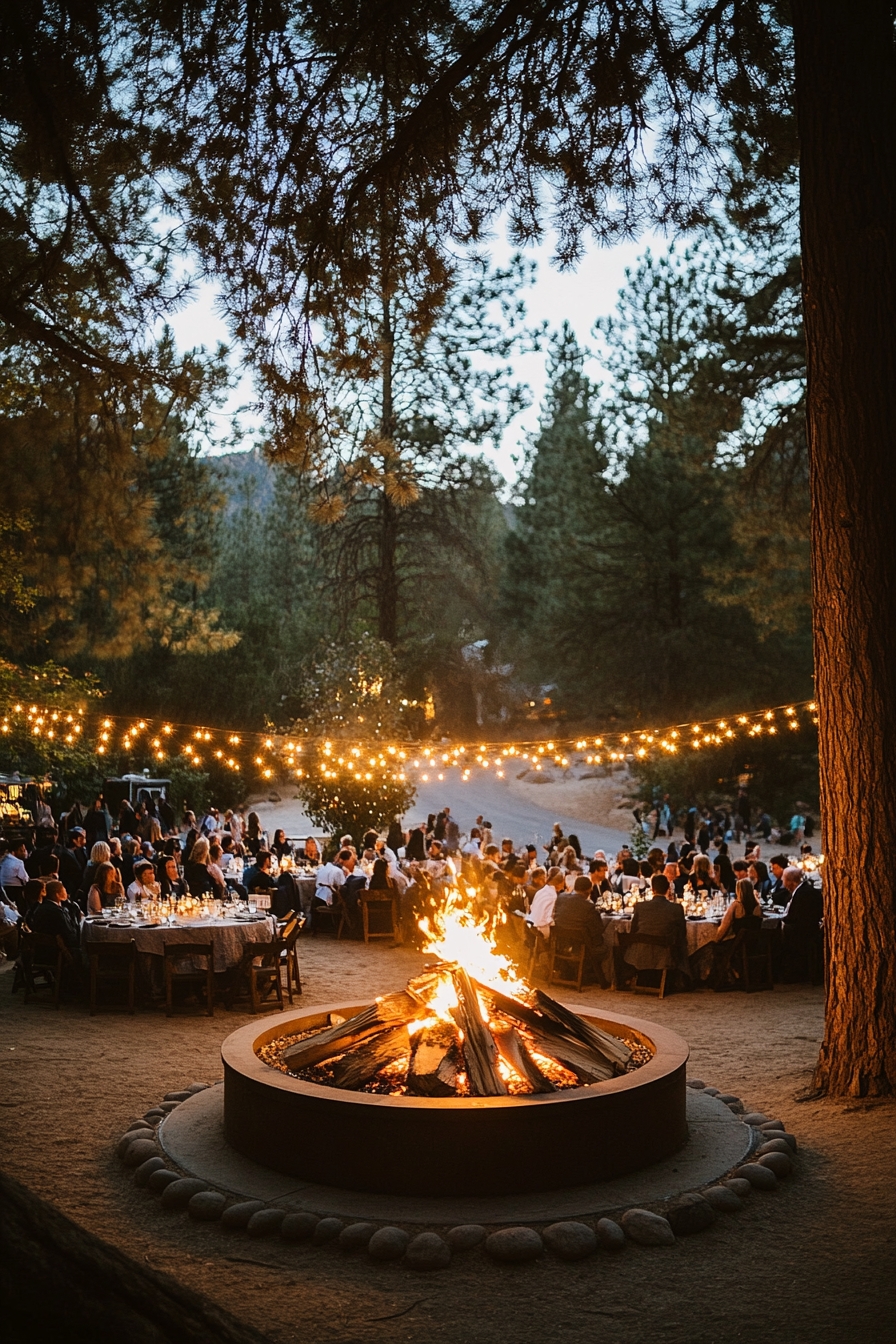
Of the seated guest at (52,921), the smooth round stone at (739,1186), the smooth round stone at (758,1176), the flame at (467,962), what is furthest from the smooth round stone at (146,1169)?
the seated guest at (52,921)

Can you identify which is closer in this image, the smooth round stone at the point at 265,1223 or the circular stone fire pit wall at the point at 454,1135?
the smooth round stone at the point at 265,1223

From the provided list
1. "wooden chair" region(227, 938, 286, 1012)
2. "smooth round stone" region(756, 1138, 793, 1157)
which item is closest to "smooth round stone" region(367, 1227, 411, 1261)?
"smooth round stone" region(756, 1138, 793, 1157)

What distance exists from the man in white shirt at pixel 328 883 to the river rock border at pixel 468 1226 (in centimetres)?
843

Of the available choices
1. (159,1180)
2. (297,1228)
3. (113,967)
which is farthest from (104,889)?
(297,1228)

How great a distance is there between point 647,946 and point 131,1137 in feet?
19.1

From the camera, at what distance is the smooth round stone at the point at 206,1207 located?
16.2 feet

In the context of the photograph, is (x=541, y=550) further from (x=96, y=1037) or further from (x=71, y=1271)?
(x=71, y=1271)

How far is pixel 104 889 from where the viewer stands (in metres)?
10.8

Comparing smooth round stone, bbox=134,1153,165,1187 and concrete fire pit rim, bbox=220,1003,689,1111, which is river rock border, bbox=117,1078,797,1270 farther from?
concrete fire pit rim, bbox=220,1003,689,1111

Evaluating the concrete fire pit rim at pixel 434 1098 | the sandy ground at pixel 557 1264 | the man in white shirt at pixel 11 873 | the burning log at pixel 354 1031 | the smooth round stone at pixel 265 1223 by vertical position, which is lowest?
the sandy ground at pixel 557 1264

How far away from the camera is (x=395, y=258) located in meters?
7.41

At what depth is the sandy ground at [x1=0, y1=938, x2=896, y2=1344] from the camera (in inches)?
157

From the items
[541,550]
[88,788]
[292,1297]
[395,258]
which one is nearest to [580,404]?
[541,550]

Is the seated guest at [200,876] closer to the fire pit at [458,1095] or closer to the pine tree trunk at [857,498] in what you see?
the fire pit at [458,1095]
